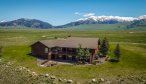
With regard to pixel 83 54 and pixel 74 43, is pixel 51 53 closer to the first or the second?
pixel 74 43

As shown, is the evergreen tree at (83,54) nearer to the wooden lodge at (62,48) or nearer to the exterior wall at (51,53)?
the exterior wall at (51,53)

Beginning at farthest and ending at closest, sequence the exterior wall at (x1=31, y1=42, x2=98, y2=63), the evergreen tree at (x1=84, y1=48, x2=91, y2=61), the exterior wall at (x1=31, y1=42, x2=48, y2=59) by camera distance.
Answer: the exterior wall at (x1=31, y1=42, x2=48, y2=59) → the exterior wall at (x1=31, y1=42, x2=98, y2=63) → the evergreen tree at (x1=84, y1=48, x2=91, y2=61)

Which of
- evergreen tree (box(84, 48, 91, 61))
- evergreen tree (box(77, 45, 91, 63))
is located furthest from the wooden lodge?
evergreen tree (box(77, 45, 91, 63))

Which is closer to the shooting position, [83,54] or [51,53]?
[83,54]

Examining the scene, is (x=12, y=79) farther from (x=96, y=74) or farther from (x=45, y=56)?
(x=45, y=56)

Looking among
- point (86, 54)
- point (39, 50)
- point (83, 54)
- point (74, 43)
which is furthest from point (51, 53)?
point (86, 54)

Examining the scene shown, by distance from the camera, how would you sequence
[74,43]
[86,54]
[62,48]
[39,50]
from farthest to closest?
[39,50], [74,43], [62,48], [86,54]

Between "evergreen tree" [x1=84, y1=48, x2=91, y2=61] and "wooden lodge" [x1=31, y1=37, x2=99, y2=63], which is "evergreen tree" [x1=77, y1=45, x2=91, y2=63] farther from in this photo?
"wooden lodge" [x1=31, y1=37, x2=99, y2=63]

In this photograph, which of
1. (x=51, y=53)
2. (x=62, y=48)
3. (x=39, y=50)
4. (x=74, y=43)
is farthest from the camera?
(x=39, y=50)

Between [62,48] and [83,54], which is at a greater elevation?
[62,48]
